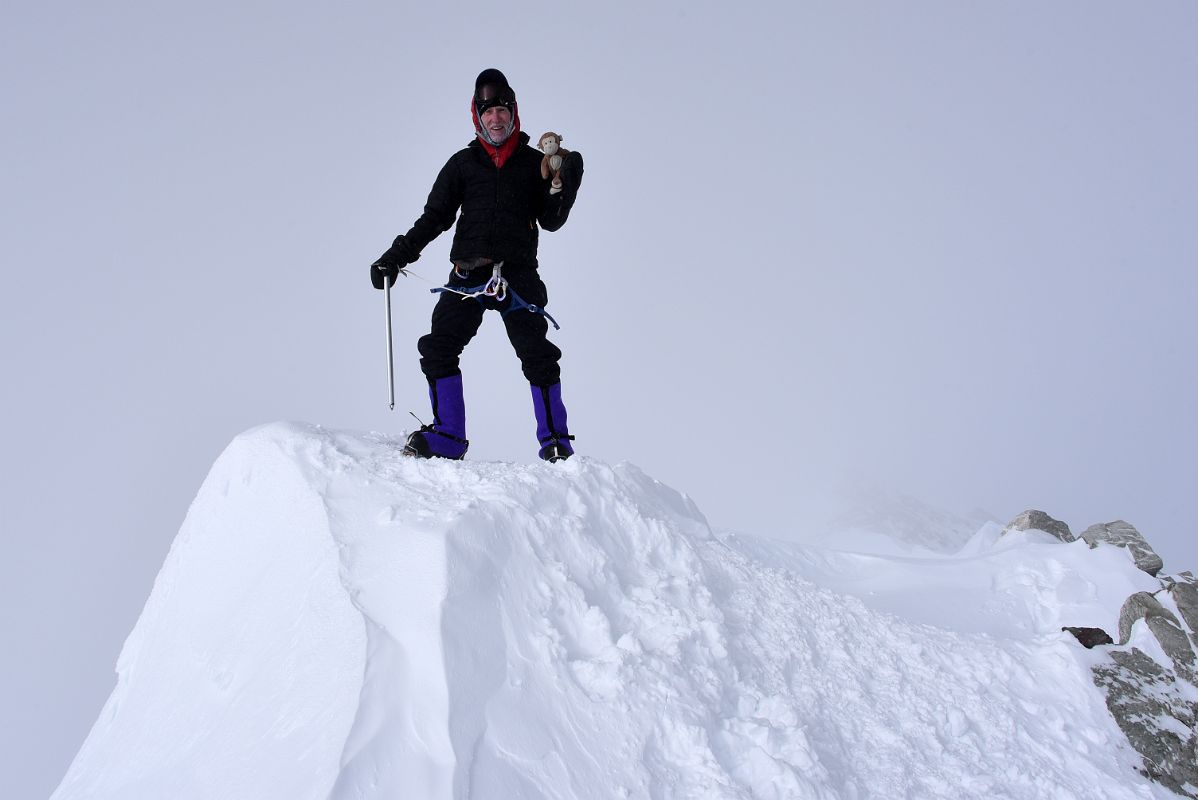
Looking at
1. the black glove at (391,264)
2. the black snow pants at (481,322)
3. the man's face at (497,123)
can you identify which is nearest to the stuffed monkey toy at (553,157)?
the man's face at (497,123)

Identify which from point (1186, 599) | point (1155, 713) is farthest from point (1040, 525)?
point (1155, 713)

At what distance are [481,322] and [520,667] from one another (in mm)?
2849

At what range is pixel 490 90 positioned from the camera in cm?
471

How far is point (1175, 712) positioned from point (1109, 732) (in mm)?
709

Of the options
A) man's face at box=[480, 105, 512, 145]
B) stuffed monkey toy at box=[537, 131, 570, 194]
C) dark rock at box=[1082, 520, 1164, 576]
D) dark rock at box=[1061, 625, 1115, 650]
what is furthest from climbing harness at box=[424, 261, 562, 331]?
dark rock at box=[1082, 520, 1164, 576]

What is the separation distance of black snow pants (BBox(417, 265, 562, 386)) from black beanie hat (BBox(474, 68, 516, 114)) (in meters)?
1.07

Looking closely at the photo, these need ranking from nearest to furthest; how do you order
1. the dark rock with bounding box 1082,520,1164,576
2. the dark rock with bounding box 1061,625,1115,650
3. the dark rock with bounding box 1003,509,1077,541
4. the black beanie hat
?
the dark rock with bounding box 1061,625,1115,650
the black beanie hat
the dark rock with bounding box 1082,520,1164,576
the dark rock with bounding box 1003,509,1077,541

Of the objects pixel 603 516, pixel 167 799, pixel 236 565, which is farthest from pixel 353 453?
pixel 167 799

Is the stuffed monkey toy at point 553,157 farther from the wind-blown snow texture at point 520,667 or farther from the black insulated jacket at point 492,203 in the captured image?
the wind-blown snow texture at point 520,667

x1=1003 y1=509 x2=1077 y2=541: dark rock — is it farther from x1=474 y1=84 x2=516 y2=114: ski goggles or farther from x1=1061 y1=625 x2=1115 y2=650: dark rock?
x1=474 y1=84 x2=516 y2=114: ski goggles

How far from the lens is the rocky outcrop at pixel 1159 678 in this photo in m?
3.86

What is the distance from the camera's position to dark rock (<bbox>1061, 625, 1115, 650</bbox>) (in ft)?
14.8

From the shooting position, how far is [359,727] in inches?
88.3

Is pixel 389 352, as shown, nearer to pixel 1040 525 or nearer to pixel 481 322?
pixel 481 322
